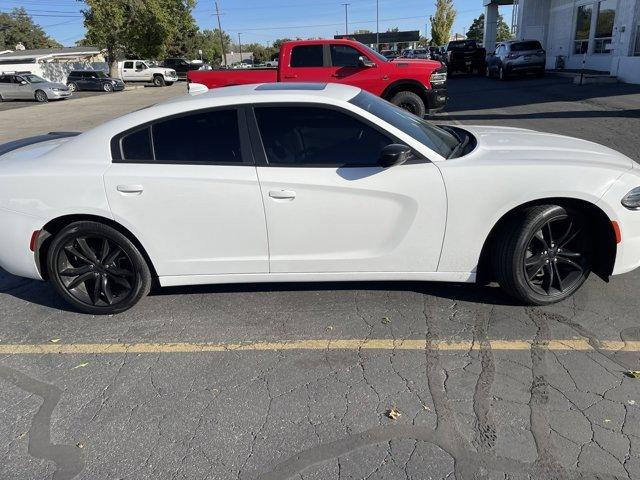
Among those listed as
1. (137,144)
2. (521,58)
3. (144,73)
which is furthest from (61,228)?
(144,73)

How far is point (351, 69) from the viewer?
36.5 ft

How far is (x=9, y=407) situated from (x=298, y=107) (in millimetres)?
2544

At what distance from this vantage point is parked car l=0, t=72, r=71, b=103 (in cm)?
2911

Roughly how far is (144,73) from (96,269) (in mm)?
40819

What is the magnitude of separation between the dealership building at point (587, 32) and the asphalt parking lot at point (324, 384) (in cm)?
1956

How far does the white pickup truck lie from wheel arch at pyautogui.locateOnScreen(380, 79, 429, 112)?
33593mm

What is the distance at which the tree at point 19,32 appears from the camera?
99938mm

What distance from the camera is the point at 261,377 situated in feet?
9.92

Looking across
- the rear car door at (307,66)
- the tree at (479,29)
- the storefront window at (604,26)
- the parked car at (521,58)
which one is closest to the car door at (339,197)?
the rear car door at (307,66)

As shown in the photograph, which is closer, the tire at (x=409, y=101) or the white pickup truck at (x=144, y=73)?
the tire at (x=409, y=101)

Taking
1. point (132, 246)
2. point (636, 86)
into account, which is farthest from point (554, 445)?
point (636, 86)

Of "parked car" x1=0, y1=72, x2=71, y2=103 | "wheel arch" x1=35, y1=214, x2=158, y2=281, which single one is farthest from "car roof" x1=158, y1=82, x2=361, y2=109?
"parked car" x1=0, y1=72, x2=71, y2=103

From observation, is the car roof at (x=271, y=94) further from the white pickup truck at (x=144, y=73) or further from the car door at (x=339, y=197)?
the white pickup truck at (x=144, y=73)

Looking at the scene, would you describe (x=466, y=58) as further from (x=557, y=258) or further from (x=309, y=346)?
(x=309, y=346)
